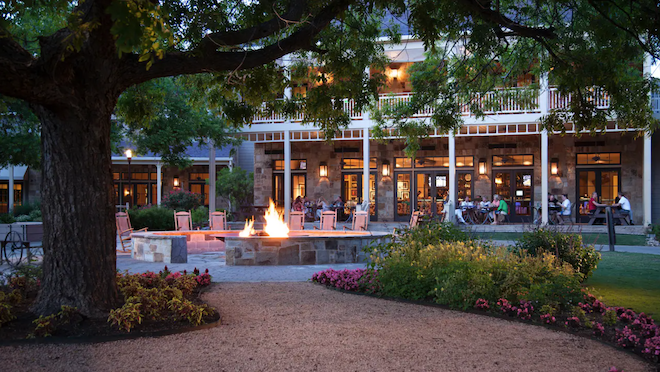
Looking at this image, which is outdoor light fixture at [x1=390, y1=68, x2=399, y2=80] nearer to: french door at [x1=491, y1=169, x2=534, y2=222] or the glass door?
the glass door

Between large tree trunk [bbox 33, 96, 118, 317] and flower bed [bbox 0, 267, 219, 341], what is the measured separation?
202 mm

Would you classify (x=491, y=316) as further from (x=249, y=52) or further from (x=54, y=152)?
(x=54, y=152)

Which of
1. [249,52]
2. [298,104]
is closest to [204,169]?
[298,104]

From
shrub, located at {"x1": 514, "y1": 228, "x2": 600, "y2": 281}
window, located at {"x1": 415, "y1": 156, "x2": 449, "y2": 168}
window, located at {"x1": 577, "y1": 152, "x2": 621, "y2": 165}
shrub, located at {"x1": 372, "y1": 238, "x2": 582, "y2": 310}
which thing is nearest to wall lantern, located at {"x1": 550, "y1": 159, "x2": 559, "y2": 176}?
window, located at {"x1": 577, "y1": 152, "x2": 621, "y2": 165}

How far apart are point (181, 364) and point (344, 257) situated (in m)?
6.78

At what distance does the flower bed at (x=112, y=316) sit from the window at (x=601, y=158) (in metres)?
17.9

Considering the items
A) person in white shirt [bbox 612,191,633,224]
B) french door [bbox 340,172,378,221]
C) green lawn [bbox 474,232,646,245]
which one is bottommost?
green lawn [bbox 474,232,646,245]

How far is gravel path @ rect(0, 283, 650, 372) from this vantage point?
4207mm

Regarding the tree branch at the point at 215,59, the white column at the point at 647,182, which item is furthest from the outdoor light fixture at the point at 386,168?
the tree branch at the point at 215,59

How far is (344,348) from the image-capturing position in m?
4.68

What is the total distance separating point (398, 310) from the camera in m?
6.24

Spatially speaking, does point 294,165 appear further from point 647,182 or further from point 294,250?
point 647,182

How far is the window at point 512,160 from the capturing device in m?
20.5

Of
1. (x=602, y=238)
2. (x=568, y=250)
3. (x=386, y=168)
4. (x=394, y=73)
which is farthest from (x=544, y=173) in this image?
(x=568, y=250)
